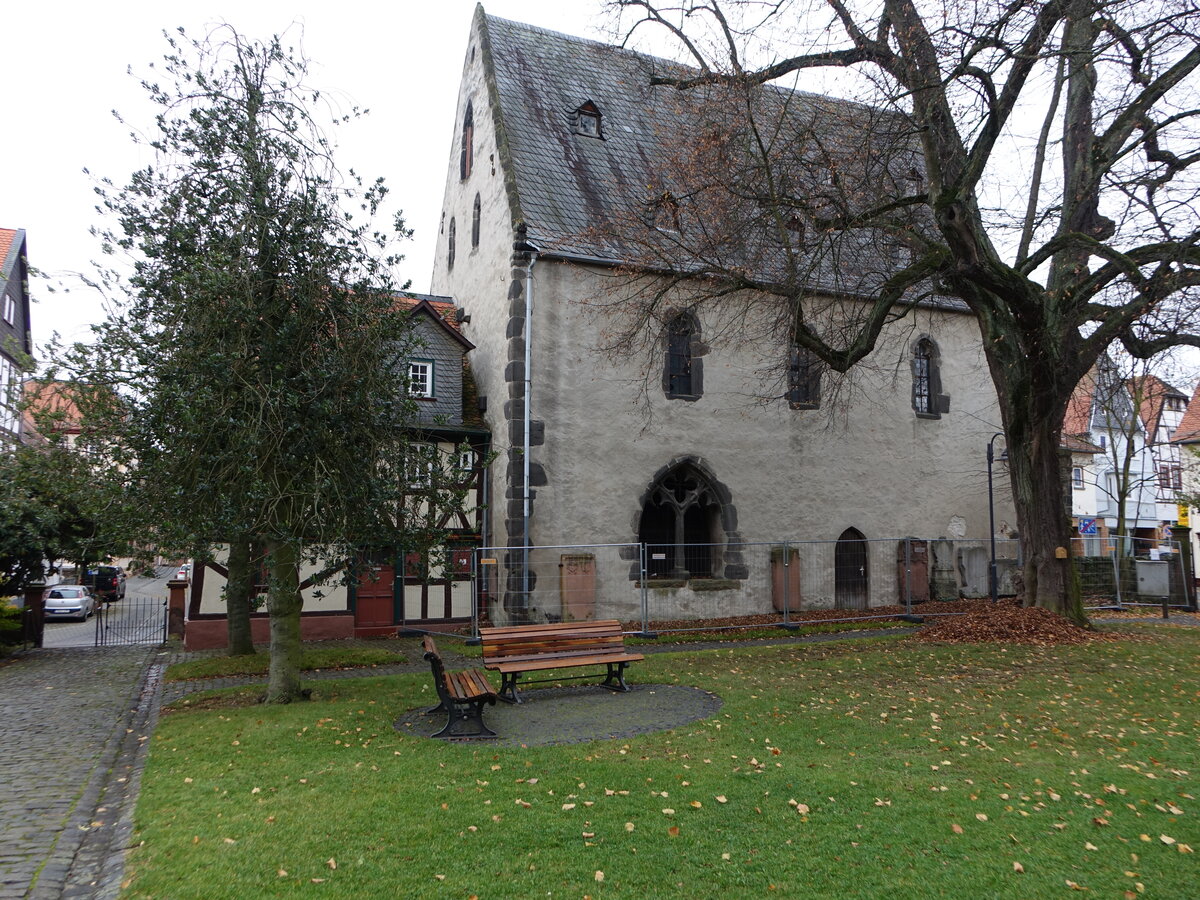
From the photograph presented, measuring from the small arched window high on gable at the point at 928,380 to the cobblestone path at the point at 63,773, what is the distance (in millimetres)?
17267

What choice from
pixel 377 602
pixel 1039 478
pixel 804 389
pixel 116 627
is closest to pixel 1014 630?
pixel 1039 478

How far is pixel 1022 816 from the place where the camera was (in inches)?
210

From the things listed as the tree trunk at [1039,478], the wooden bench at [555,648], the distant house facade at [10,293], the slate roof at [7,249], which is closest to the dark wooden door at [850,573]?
the tree trunk at [1039,478]

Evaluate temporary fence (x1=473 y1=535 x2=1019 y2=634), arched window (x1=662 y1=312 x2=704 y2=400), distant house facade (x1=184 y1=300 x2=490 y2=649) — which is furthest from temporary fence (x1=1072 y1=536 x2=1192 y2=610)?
distant house facade (x1=184 y1=300 x2=490 y2=649)

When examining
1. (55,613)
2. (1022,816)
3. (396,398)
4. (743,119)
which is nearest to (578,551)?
(396,398)

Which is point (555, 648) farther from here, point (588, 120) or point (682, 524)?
point (588, 120)

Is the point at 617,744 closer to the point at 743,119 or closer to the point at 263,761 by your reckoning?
the point at 263,761

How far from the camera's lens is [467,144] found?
20.0m

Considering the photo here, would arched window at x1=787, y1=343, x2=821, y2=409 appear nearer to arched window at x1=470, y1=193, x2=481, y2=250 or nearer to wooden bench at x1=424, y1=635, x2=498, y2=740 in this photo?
arched window at x1=470, y1=193, x2=481, y2=250

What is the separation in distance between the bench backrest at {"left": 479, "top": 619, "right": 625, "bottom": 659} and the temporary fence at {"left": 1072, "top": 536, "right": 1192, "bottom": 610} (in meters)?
13.6

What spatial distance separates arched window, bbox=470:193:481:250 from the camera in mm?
19156

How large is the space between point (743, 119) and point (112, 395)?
9619mm

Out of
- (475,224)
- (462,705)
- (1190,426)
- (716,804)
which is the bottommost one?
(716,804)

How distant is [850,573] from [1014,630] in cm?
568
